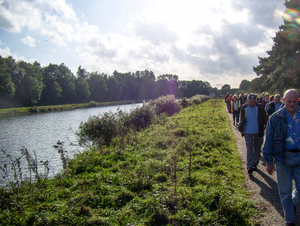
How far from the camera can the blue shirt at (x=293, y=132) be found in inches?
132

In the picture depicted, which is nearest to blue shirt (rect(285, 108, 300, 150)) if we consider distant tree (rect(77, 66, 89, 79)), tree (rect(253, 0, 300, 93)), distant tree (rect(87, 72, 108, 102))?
tree (rect(253, 0, 300, 93))

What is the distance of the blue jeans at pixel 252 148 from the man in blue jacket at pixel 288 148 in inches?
98.1

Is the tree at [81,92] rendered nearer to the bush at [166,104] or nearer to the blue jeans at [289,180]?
the bush at [166,104]

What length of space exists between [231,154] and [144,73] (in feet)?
423

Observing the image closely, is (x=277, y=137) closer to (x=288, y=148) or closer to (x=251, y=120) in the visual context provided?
(x=288, y=148)

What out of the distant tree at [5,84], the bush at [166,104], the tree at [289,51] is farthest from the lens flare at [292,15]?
the distant tree at [5,84]

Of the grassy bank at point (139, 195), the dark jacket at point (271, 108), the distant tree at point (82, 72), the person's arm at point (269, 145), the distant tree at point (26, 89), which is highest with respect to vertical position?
the distant tree at point (82, 72)

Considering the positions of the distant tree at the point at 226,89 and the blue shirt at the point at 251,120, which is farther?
the distant tree at the point at 226,89

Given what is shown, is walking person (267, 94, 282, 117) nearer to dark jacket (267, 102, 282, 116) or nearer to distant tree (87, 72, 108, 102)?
dark jacket (267, 102, 282, 116)

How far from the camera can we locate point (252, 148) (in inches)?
239

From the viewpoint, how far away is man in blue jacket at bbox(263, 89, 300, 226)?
3.38m

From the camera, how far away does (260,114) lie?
603cm

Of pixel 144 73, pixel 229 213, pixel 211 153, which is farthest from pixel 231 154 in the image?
pixel 144 73

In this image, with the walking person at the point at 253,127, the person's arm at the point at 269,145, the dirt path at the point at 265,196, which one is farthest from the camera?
the walking person at the point at 253,127
